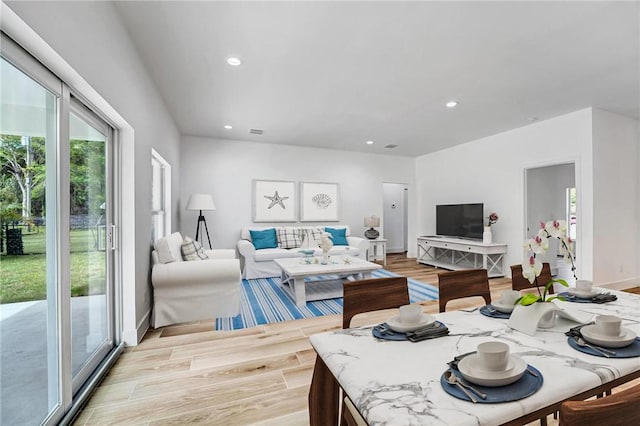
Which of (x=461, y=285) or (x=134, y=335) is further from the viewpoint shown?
(x=134, y=335)

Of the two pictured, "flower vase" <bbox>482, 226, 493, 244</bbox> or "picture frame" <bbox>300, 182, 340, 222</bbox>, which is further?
"picture frame" <bbox>300, 182, 340, 222</bbox>

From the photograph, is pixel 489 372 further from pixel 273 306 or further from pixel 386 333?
pixel 273 306

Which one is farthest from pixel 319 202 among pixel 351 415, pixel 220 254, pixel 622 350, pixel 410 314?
pixel 622 350

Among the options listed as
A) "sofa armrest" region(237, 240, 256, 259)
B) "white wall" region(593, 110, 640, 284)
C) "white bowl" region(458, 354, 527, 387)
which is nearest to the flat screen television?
"white wall" region(593, 110, 640, 284)

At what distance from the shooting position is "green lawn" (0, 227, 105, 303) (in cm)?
123

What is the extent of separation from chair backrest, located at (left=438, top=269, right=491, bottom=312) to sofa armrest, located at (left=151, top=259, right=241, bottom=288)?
2090mm

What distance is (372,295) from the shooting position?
1448mm

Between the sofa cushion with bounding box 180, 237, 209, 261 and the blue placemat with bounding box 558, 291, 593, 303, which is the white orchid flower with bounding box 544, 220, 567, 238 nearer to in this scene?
the blue placemat with bounding box 558, 291, 593, 303

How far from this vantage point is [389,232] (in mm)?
8312

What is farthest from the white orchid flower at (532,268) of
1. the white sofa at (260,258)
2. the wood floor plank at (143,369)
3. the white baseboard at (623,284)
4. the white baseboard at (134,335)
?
the white baseboard at (623,284)

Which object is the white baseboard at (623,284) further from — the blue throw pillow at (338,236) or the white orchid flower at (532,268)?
the white orchid flower at (532,268)

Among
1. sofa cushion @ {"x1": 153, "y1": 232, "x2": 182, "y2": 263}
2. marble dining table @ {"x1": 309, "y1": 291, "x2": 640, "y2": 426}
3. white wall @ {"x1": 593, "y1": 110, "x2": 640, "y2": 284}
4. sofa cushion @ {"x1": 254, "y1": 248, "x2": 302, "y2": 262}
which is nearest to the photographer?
marble dining table @ {"x1": 309, "y1": 291, "x2": 640, "y2": 426}

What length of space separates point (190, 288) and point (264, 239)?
8.15 feet

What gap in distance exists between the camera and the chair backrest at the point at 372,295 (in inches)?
54.9
